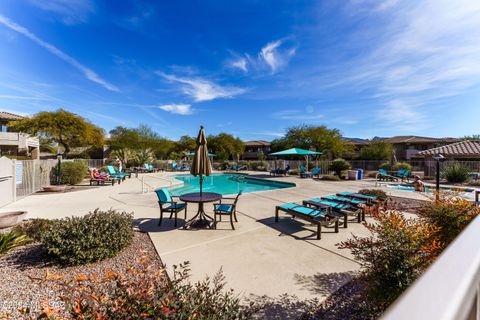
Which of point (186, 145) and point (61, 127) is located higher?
point (61, 127)

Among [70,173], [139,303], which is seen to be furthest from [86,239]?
[70,173]

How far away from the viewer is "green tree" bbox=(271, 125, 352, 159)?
29.2m

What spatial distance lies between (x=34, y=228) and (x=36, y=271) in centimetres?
196

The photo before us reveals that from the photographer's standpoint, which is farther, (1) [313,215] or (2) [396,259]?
(1) [313,215]

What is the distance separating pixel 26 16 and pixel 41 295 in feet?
37.1

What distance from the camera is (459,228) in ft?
9.81

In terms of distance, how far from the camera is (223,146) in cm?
3956

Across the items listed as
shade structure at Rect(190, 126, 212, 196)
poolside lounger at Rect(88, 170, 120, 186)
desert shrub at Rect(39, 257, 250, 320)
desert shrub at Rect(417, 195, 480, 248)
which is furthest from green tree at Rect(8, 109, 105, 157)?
desert shrub at Rect(417, 195, 480, 248)

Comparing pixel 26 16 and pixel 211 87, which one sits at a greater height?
pixel 211 87

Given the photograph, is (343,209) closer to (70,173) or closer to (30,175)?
(30,175)

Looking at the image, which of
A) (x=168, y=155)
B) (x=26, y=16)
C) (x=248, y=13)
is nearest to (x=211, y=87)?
(x=248, y=13)

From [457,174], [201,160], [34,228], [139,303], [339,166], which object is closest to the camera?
[139,303]

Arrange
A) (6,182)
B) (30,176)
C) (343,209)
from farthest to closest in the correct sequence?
(30,176) → (6,182) → (343,209)

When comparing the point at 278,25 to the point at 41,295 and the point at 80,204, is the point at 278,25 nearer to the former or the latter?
the point at 80,204
